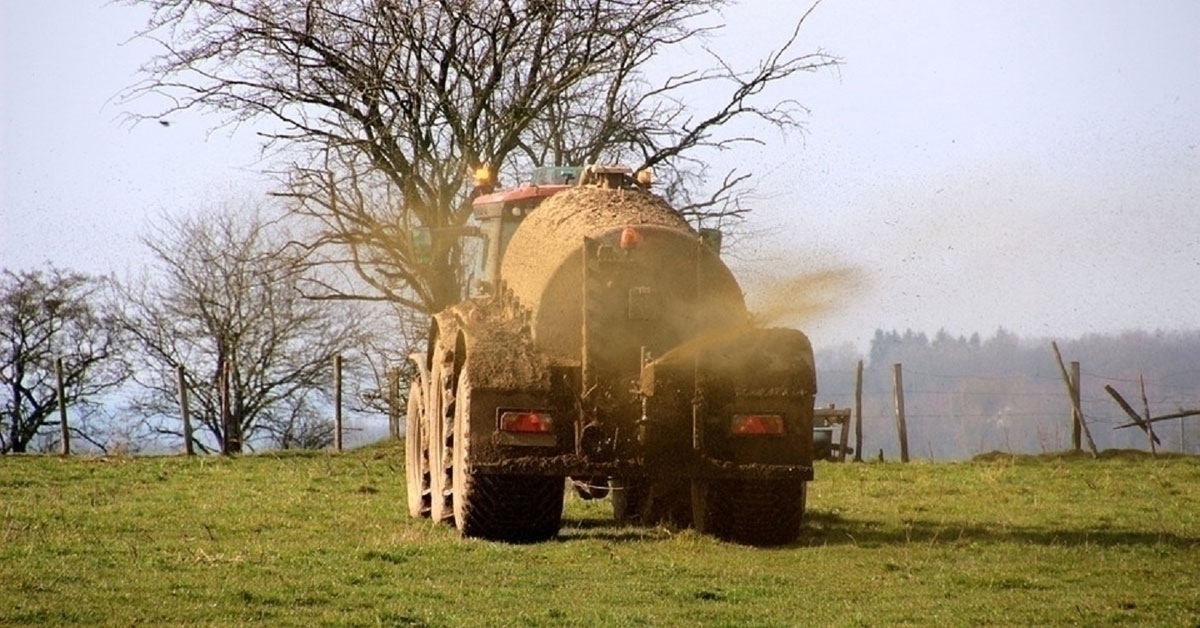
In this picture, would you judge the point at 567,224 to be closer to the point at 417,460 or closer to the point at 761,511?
the point at 761,511

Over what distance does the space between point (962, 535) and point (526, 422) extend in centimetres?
426

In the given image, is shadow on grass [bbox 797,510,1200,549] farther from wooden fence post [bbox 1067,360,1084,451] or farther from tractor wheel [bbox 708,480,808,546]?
wooden fence post [bbox 1067,360,1084,451]

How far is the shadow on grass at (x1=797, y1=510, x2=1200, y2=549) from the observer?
15508 millimetres

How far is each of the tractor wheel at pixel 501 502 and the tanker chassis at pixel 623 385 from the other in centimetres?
1

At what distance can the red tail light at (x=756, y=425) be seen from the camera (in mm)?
14719

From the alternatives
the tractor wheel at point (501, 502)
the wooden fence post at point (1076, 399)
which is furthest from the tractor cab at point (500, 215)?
the wooden fence post at point (1076, 399)

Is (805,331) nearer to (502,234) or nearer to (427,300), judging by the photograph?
(502,234)

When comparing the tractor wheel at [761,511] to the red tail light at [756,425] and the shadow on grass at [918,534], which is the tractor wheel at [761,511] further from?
the red tail light at [756,425]

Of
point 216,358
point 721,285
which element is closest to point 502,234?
point 721,285

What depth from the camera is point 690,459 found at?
1467cm

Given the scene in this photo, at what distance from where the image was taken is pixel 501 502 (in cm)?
1484

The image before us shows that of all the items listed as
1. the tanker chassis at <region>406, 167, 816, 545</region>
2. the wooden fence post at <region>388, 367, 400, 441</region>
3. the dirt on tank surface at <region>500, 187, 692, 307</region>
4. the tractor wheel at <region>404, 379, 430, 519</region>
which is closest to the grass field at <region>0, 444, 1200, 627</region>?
the tractor wheel at <region>404, 379, 430, 519</region>

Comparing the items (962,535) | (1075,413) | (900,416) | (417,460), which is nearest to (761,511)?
(962,535)

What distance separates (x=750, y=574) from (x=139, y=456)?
1876cm
